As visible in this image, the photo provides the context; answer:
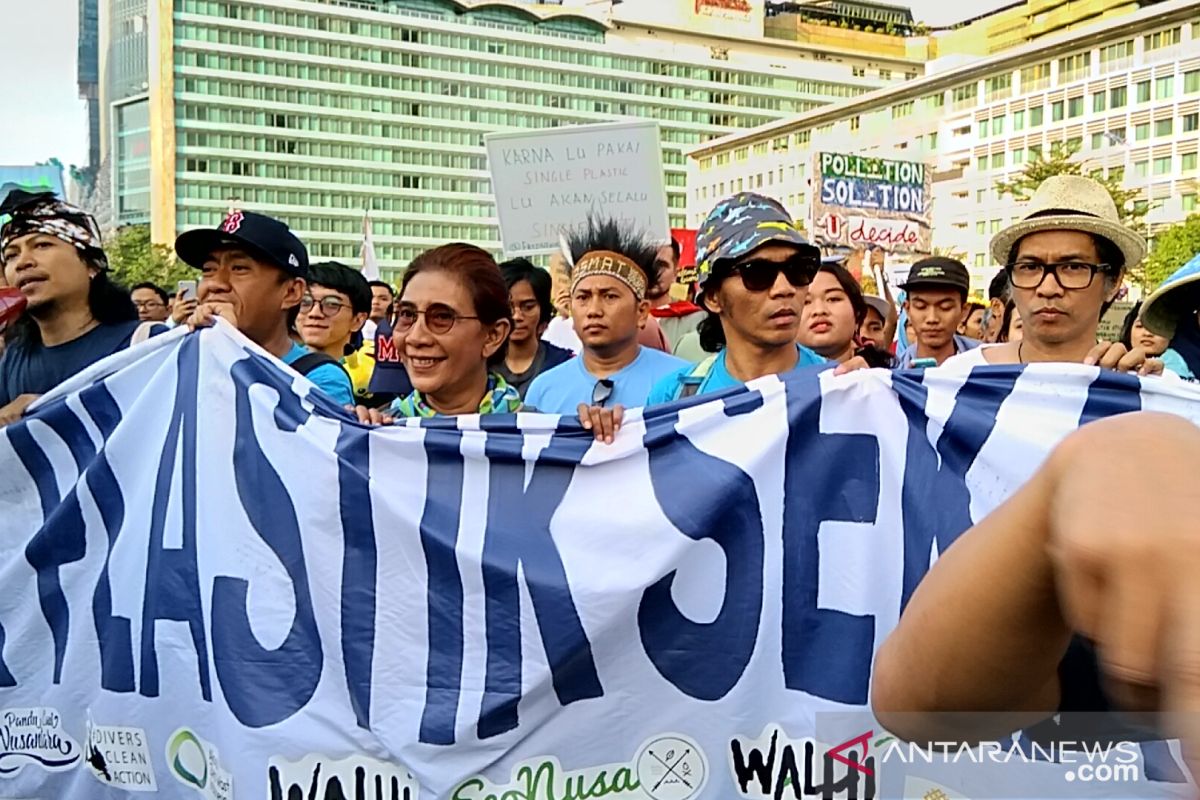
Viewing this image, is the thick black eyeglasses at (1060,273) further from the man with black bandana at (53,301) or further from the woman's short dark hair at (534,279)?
the woman's short dark hair at (534,279)

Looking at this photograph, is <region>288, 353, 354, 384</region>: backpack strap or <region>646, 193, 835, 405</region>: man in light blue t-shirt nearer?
<region>646, 193, 835, 405</region>: man in light blue t-shirt

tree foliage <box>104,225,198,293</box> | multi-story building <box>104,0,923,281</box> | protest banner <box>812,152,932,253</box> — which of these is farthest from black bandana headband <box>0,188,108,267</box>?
multi-story building <box>104,0,923,281</box>

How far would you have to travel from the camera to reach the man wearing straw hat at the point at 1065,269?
3.07m

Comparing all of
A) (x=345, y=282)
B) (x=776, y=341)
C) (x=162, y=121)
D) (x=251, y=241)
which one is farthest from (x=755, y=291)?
(x=162, y=121)

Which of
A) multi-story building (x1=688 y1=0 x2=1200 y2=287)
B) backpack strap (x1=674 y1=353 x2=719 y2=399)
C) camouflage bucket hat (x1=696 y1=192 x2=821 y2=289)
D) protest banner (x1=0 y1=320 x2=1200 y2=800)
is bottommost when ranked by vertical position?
protest banner (x1=0 y1=320 x2=1200 y2=800)

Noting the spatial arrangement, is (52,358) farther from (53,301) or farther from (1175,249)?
(1175,249)

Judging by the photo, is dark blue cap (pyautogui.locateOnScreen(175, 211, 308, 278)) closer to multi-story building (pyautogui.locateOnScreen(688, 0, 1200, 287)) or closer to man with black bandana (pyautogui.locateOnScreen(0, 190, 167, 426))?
Result: man with black bandana (pyautogui.locateOnScreen(0, 190, 167, 426))

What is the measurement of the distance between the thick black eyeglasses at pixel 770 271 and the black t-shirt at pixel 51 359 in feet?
6.14

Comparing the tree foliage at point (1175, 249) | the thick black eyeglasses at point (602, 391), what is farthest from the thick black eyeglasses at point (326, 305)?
the tree foliage at point (1175, 249)

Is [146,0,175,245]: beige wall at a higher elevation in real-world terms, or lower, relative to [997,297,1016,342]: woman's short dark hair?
higher

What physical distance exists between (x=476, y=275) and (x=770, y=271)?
0.79m

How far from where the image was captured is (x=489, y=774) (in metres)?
2.55

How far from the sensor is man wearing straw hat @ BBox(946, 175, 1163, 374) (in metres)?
3.07

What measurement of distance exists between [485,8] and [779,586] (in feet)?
338
